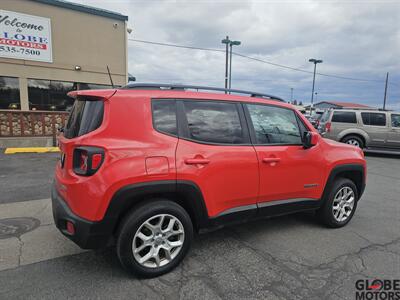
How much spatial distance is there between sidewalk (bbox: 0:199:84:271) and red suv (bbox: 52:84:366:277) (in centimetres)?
69

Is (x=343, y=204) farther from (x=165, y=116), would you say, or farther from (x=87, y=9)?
(x=87, y=9)

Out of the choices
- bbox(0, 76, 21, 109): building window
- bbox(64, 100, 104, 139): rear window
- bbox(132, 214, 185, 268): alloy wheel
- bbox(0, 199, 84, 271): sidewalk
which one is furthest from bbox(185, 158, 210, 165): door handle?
bbox(0, 76, 21, 109): building window

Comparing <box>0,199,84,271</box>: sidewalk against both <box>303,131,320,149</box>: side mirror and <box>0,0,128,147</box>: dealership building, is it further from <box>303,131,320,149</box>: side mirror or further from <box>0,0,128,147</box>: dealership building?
<box>0,0,128,147</box>: dealership building

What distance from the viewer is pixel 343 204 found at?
414cm

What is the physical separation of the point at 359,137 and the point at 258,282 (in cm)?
1077

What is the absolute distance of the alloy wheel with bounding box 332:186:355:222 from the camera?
4.09 meters

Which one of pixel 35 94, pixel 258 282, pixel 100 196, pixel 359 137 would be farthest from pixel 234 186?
pixel 35 94

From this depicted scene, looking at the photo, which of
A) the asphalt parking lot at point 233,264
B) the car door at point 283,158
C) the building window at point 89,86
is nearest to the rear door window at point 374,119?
the asphalt parking lot at point 233,264

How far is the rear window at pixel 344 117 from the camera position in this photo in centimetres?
1162

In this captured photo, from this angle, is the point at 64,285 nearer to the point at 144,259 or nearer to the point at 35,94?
the point at 144,259

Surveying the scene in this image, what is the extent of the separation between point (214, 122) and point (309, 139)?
1.31 meters

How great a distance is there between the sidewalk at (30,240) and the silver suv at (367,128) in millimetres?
10889

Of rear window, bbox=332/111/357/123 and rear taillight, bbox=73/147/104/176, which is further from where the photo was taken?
rear window, bbox=332/111/357/123

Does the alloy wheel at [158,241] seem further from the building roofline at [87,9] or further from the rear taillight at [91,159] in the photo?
the building roofline at [87,9]
